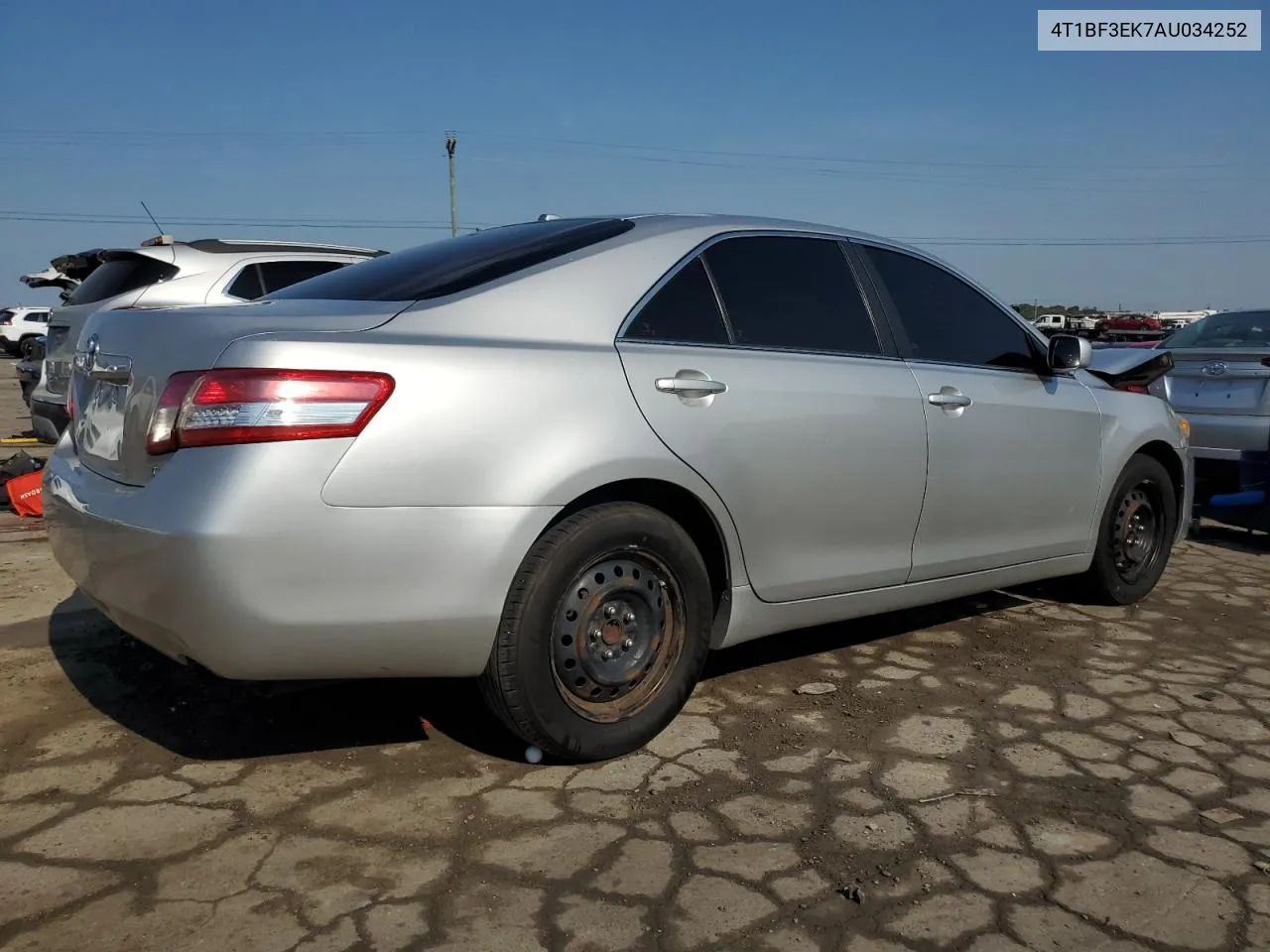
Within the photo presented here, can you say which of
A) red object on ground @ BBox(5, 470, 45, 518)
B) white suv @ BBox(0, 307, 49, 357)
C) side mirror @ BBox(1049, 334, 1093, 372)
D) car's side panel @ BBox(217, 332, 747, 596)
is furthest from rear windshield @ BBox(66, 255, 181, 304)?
white suv @ BBox(0, 307, 49, 357)

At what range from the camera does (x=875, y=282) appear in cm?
387

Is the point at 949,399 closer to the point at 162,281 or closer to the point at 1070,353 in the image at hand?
the point at 1070,353

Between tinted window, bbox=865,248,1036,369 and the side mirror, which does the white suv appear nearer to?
tinted window, bbox=865,248,1036,369

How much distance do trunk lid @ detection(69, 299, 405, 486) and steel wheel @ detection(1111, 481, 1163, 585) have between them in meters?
3.46

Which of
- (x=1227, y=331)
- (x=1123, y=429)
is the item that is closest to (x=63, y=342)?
(x=1123, y=429)

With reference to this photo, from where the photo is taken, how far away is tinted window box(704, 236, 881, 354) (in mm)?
3395

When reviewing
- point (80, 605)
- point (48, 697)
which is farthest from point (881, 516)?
point (80, 605)

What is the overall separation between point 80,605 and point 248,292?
2909 mm

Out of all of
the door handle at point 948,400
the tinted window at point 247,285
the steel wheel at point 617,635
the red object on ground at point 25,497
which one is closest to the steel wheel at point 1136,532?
the door handle at point 948,400

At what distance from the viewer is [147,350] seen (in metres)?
2.75

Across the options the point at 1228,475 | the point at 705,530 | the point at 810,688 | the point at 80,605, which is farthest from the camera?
the point at 1228,475

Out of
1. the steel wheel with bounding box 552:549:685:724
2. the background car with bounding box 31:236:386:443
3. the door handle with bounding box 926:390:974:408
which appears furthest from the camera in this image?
the background car with bounding box 31:236:386:443

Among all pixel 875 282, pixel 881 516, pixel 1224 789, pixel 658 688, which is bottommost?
pixel 1224 789

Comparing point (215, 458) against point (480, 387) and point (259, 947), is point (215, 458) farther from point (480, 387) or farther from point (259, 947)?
point (259, 947)
